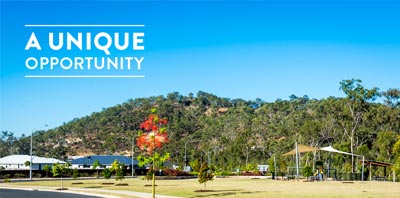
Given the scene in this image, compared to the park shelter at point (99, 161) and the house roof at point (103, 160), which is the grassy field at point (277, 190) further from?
the park shelter at point (99, 161)

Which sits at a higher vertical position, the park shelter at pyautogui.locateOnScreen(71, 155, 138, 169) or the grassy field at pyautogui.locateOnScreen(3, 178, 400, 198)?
the grassy field at pyautogui.locateOnScreen(3, 178, 400, 198)

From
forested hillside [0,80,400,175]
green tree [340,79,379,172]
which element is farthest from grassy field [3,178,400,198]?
green tree [340,79,379,172]

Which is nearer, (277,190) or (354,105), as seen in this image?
(277,190)

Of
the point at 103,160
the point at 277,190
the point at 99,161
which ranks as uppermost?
the point at 277,190

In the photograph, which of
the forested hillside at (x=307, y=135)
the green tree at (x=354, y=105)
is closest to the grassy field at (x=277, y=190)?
the forested hillside at (x=307, y=135)

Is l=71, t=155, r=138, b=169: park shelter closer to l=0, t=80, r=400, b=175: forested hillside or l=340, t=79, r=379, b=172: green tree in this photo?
l=0, t=80, r=400, b=175: forested hillside

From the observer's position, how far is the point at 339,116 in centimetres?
10606

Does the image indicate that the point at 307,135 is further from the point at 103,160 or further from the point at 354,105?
the point at 103,160

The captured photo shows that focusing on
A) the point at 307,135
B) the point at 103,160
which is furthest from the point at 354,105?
the point at 103,160

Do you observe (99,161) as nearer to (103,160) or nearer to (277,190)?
(103,160)

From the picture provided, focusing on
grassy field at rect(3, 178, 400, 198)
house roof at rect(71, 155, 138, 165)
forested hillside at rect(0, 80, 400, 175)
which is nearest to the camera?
grassy field at rect(3, 178, 400, 198)

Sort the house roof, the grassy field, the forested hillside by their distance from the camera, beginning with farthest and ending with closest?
the house roof < the forested hillside < the grassy field

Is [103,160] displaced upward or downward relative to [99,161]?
upward

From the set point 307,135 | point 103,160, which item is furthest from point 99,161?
point 307,135
